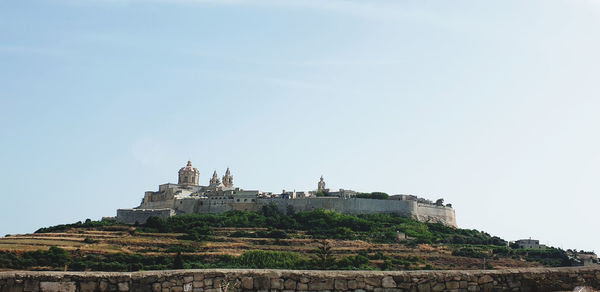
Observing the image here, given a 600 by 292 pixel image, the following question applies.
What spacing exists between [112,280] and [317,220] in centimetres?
4998

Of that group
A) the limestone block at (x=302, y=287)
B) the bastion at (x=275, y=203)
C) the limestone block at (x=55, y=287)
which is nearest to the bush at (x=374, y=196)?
the bastion at (x=275, y=203)

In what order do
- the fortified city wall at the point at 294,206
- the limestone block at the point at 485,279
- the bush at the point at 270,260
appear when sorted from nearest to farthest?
the limestone block at the point at 485,279, the bush at the point at 270,260, the fortified city wall at the point at 294,206

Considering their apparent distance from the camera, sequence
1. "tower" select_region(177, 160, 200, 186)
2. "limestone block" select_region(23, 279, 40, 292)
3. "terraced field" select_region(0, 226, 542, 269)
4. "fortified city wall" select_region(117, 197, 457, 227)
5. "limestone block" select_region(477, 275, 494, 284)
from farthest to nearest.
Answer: "tower" select_region(177, 160, 200, 186) < "fortified city wall" select_region(117, 197, 457, 227) < "terraced field" select_region(0, 226, 542, 269) < "limestone block" select_region(477, 275, 494, 284) < "limestone block" select_region(23, 279, 40, 292)

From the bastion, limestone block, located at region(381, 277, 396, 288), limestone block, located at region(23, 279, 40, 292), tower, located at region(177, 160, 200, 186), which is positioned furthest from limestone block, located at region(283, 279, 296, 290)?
tower, located at region(177, 160, 200, 186)

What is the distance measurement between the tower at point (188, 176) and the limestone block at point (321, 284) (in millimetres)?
66231

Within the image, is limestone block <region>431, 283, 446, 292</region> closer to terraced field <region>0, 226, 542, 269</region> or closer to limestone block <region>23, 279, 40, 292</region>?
limestone block <region>23, 279, 40, 292</region>

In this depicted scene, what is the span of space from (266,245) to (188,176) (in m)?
28.7

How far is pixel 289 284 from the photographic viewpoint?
6.11 meters

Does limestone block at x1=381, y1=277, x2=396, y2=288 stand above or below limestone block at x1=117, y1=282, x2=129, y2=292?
above

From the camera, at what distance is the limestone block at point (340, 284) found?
6164mm

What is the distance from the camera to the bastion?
60344mm

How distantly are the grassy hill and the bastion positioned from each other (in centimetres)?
191

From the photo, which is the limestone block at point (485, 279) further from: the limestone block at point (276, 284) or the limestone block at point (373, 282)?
the limestone block at point (276, 284)

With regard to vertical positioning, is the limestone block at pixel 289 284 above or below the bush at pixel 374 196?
below
